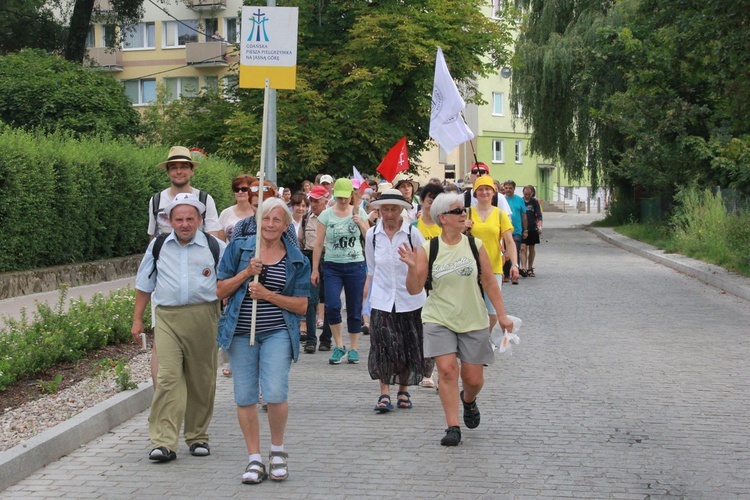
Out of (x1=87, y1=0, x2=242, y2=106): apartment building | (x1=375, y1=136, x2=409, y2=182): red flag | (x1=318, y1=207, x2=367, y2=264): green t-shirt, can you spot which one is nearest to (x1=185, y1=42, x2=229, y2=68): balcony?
(x1=87, y1=0, x2=242, y2=106): apartment building

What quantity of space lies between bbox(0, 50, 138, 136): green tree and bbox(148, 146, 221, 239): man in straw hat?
65.3 feet

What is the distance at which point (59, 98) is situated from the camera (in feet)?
90.3

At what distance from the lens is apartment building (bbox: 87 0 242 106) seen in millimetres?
55656

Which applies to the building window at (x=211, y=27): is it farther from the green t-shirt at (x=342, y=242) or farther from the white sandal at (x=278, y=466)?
the white sandal at (x=278, y=466)

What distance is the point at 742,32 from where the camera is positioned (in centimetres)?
1727

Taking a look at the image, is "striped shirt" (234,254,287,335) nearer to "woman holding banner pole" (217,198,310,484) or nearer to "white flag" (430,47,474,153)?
"woman holding banner pole" (217,198,310,484)

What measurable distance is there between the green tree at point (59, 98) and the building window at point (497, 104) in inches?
1887

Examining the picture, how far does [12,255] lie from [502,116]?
62.2m

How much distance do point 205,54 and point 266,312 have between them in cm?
5139

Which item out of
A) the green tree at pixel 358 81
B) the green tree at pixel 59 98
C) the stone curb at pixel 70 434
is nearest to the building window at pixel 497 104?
the green tree at pixel 358 81

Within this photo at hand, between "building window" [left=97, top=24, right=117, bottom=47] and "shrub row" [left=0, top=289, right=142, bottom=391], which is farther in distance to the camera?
"building window" [left=97, top=24, right=117, bottom=47]

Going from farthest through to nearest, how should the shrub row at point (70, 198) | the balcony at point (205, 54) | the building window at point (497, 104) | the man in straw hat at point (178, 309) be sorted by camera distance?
the building window at point (497, 104) < the balcony at point (205, 54) < the shrub row at point (70, 198) < the man in straw hat at point (178, 309)

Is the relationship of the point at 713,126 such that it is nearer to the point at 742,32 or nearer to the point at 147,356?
the point at 742,32

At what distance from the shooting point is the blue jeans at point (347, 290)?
10750mm
